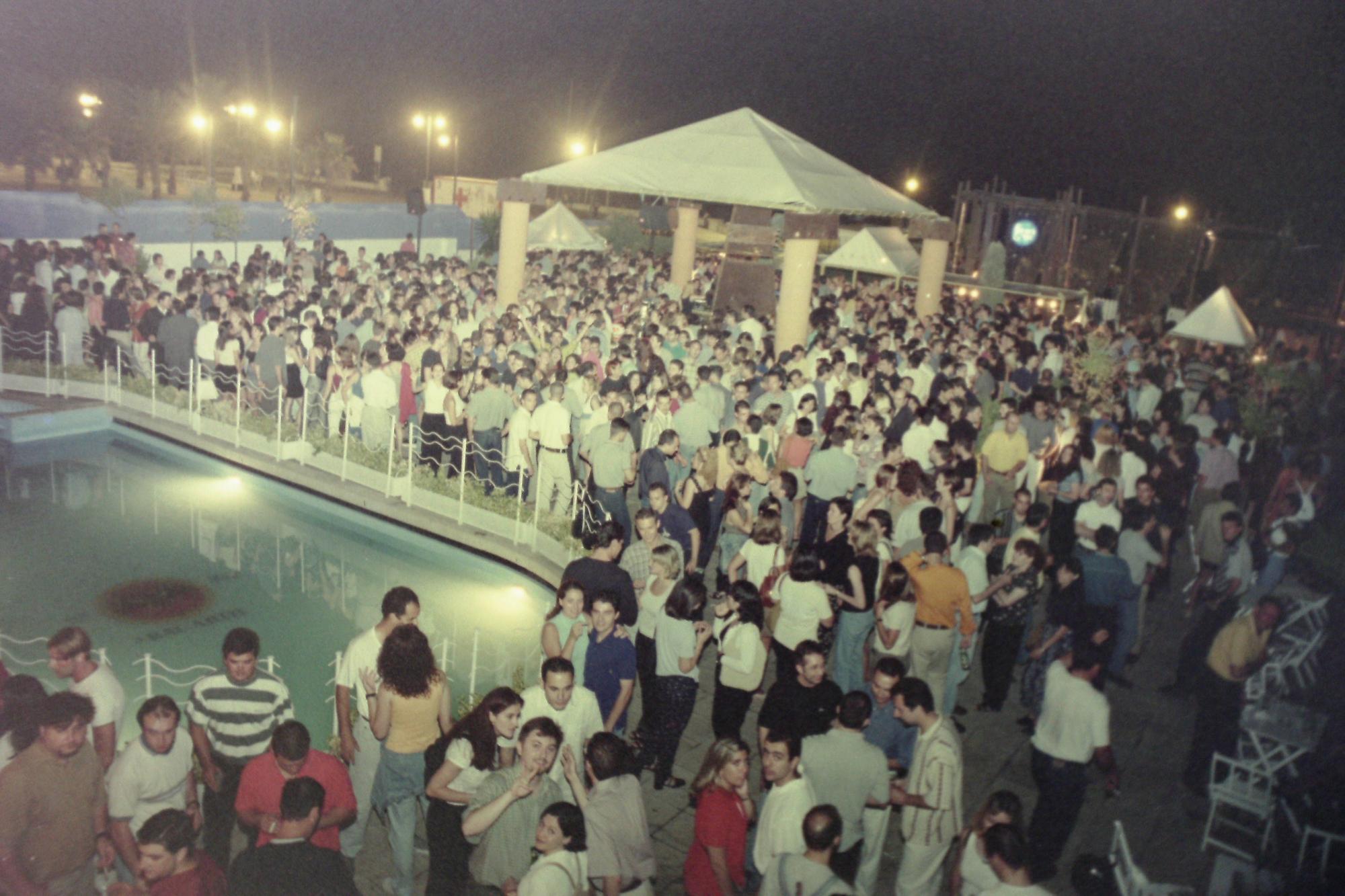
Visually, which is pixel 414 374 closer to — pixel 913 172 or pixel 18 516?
pixel 18 516

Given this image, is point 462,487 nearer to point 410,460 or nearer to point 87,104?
point 410,460

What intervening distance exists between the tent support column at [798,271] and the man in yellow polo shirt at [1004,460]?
423cm

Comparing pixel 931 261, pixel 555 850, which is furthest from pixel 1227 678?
pixel 931 261

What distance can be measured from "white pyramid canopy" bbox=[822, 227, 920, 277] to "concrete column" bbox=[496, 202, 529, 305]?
8.89 m

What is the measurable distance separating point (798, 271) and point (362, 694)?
9.91 metres

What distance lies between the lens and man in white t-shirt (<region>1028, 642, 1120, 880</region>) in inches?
198

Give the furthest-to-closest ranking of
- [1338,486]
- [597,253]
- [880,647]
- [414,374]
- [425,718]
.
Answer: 1. [597,253]
2. [414,374]
3. [1338,486]
4. [880,647]
5. [425,718]

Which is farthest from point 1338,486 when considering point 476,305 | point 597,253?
point 597,253

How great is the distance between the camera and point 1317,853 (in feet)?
15.7

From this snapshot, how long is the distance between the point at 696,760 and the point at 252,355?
29.3 feet

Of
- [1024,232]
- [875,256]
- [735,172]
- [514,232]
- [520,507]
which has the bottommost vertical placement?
[520,507]

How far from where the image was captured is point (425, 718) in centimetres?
475

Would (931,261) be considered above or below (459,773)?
above

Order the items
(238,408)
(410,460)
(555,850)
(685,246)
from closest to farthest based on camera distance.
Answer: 1. (555,850)
2. (410,460)
3. (238,408)
4. (685,246)
